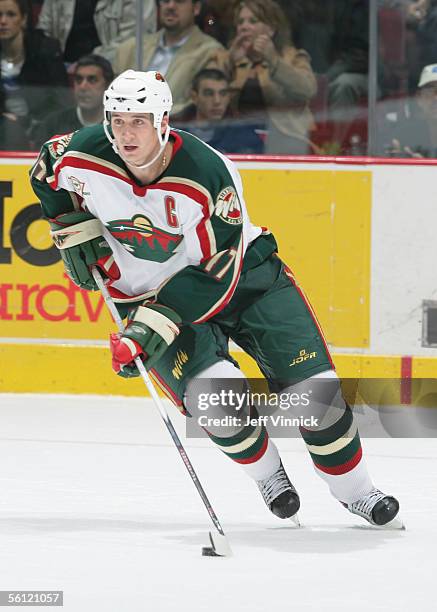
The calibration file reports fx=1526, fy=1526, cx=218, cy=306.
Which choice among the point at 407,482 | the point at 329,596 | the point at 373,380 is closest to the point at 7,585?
the point at 329,596

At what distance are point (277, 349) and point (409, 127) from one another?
6.93 feet

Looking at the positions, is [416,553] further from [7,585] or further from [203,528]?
[7,585]

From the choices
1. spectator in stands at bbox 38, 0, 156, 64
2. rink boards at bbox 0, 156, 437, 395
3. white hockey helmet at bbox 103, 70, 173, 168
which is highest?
white hockey helmet at bbox 103, 70, 173, 168

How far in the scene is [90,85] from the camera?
5.88m

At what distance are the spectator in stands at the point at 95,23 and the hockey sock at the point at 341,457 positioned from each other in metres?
2.41

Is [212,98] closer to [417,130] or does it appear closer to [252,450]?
[417,130]

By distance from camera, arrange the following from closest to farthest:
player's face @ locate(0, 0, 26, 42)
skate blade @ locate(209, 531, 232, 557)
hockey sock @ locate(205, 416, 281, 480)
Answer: skate blade @ locate(209, 531, 232, 557)
hockey sock @ locate(205, 416, 281, 480)
player's face @ locate(0, 0, 26, 42)

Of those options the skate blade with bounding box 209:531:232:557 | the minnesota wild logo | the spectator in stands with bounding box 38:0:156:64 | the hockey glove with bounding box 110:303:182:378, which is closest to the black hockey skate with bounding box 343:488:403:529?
the skate blade with bounding box 209:531:232:557

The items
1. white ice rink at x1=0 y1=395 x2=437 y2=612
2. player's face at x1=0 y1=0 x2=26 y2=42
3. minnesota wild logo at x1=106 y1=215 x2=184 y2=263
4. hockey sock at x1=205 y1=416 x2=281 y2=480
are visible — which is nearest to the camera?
white ice rink at x1=0 y1=395 x2=437 y2=612

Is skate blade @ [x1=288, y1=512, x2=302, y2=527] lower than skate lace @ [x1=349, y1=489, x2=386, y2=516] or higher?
lower

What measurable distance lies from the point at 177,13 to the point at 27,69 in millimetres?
637

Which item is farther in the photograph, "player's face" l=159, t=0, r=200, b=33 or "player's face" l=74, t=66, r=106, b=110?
"player's face" l=74, t=66, r=106, b=110

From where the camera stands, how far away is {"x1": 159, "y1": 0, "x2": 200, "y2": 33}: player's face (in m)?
5.71

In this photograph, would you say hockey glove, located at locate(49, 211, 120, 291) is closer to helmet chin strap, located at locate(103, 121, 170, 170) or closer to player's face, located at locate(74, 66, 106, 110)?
helmet chin strap, located at locate(103, 121, 170, 170)
